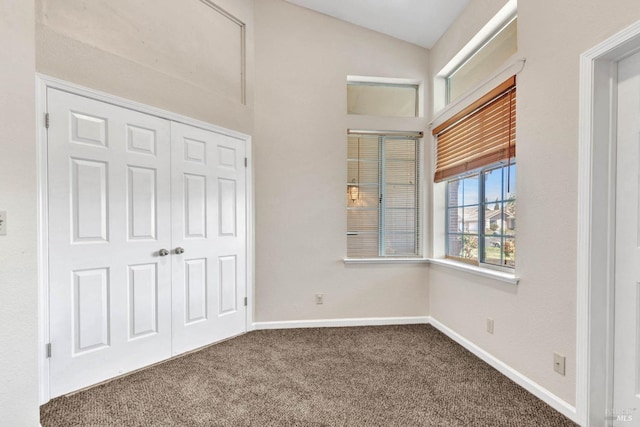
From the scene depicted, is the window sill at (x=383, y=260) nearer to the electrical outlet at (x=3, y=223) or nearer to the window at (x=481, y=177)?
the window at (x=481, y=177)

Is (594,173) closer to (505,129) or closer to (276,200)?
(505,129)

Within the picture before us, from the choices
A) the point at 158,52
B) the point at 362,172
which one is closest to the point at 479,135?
the point at 362,172

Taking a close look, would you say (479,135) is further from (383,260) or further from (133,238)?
(133,238)

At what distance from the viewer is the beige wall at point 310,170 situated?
3281mm

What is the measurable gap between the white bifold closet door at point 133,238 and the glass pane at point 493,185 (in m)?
2.21

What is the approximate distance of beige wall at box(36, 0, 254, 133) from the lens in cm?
206

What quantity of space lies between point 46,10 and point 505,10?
3082 millimetres

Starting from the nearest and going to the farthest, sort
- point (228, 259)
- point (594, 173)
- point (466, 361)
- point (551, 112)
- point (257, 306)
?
point (594, 173) < point (551, 112) < point (466, 361) < point (228, 259) < point (257, 306)

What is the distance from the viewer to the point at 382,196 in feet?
11.4

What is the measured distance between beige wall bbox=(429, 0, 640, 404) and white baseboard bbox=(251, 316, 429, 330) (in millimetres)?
1045

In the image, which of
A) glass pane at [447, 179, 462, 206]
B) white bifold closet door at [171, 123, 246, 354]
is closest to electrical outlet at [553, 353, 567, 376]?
glass pane at [447, 179, 462, 206]

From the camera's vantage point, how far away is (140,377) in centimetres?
227

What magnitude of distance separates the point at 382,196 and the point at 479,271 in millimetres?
1279

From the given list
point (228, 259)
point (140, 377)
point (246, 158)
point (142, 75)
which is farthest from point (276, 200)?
point (140, 377)
